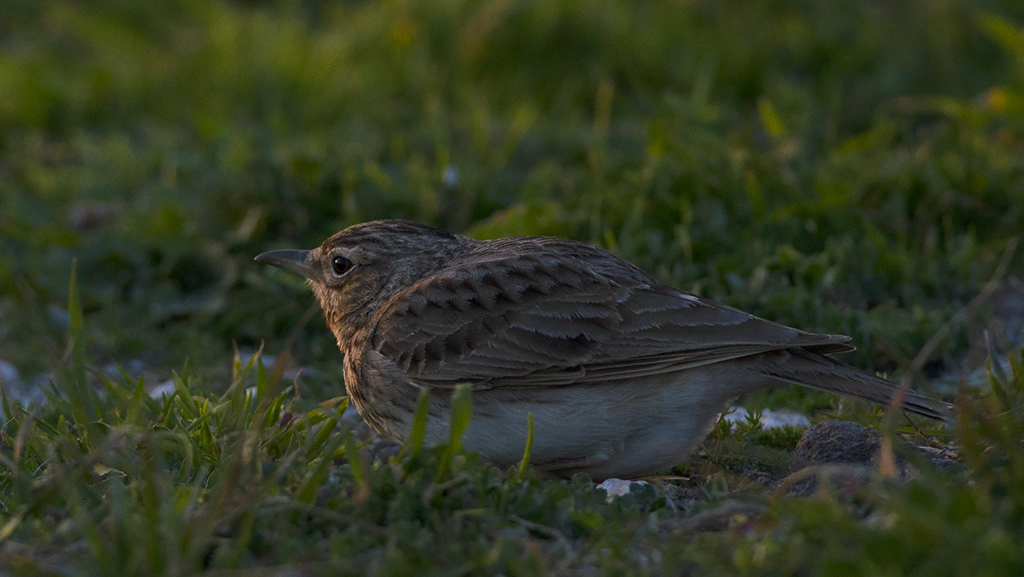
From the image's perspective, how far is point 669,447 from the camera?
14.0 feet

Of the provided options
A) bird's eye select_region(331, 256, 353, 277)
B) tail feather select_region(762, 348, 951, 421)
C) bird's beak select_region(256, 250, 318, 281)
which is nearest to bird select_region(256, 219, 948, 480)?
tail feather select_region(762, 348, 951, 421)

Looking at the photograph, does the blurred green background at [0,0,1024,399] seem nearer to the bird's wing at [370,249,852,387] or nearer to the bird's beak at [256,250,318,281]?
the bird's beak at [256,250,318,281]

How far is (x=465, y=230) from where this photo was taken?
6941 mm

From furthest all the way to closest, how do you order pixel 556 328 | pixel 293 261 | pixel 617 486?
1. pixel 293 261
2. pixel 556 328
3. pixel 617 486

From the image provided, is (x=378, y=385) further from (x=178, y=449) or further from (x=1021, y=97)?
(x=1021, y=97)

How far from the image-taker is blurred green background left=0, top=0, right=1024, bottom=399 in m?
Result: 6.14

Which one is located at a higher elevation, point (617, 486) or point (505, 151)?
point (505, 151)

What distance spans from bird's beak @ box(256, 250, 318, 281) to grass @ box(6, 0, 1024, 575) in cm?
49

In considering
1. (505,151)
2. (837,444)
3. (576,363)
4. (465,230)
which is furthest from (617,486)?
(505,151)

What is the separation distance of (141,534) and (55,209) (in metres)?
5.15

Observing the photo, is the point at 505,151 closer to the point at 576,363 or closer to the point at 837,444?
the point at 576,363

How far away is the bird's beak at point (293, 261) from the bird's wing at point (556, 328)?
787mm

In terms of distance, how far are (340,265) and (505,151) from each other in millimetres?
2496

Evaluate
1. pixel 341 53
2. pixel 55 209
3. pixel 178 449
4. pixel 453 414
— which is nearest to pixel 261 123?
pixel 341 53
